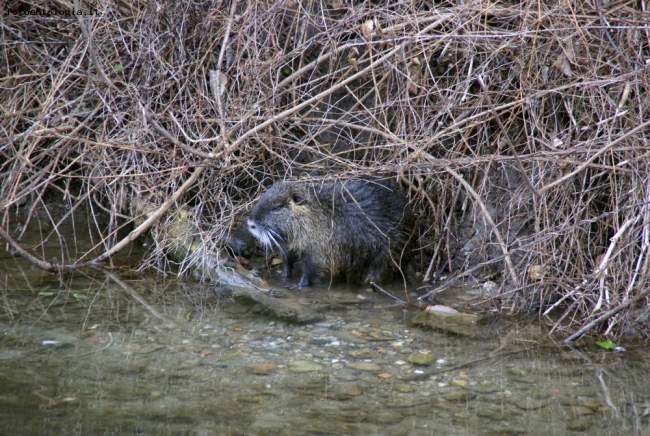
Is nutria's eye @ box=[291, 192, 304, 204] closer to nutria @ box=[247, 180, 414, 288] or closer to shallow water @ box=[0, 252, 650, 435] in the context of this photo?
nutria @ box=[247, 180, 414, 288]

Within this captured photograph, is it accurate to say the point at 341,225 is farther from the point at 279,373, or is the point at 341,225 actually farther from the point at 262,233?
the point at 279,373

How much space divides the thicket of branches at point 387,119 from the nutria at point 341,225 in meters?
0.18

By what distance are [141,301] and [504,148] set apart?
2646 mm

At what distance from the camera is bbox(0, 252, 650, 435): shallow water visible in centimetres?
368

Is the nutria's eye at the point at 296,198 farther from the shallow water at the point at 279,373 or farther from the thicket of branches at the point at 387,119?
the shallow water at the point at 279,373

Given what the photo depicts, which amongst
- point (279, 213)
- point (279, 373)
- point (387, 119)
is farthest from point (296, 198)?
point (279, 373)

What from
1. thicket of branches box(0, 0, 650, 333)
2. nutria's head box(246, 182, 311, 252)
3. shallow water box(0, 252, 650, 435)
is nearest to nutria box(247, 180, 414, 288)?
nutria's head box(246, 182, 311, 252)

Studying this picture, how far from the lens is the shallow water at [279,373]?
12.1 feet

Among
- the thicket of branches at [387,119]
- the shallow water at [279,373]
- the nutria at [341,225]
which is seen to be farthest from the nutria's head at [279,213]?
the shallow water at [279,373]

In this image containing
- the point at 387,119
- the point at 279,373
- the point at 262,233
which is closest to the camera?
the point at 279,373

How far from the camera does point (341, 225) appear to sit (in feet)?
18.2

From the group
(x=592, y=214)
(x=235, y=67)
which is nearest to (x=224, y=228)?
(x=235, y=67)

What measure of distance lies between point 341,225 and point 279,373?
1600mm

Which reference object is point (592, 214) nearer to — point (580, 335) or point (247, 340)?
point (580, 335)
